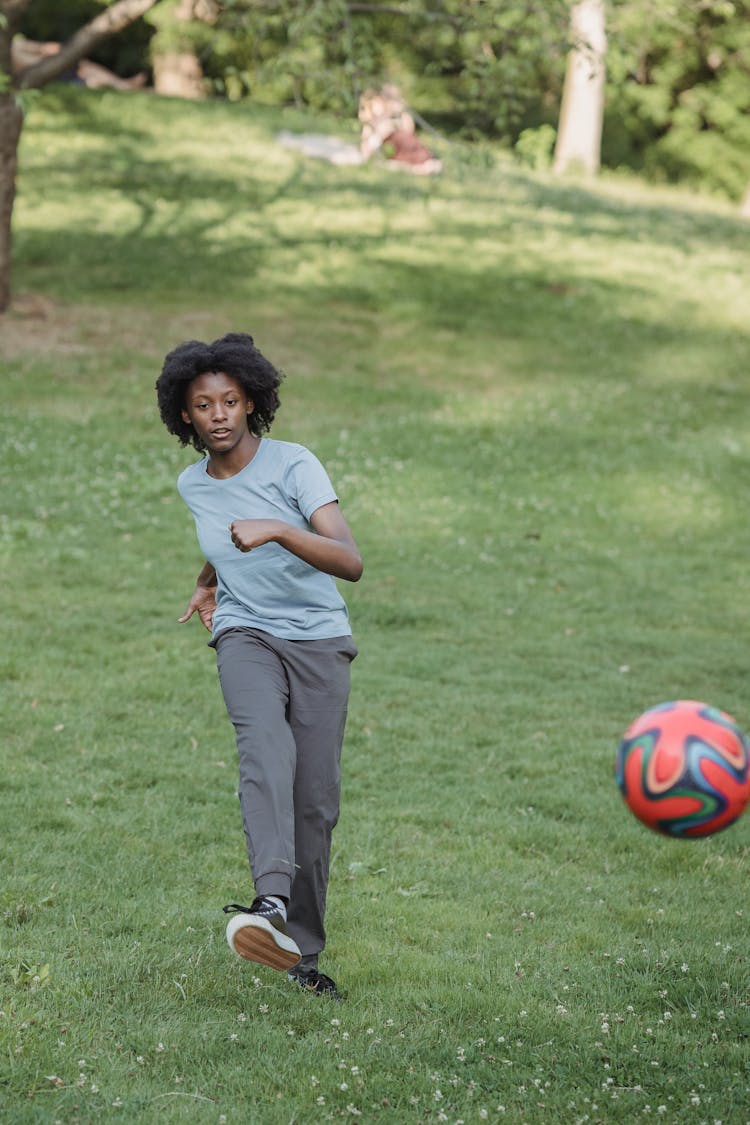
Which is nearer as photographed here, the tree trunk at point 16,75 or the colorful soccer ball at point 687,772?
the colorful soccer ball at point 687,772

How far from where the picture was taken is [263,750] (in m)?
4.75

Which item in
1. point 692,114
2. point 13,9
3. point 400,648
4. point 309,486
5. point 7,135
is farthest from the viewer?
point 692,114

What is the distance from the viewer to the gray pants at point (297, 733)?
15.7 ft

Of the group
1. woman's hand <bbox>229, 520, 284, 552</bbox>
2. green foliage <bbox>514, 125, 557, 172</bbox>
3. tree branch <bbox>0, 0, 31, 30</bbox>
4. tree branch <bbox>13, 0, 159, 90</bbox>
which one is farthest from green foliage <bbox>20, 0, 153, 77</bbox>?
woman's hand <bbox>229, 520, 284, 552</bbox>

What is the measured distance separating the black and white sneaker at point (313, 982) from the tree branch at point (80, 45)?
592 inches

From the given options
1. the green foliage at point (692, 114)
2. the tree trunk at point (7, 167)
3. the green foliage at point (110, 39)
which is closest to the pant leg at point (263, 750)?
the tree trunk at point (7, 167)

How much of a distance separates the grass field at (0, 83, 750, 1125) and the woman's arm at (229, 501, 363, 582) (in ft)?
5.46

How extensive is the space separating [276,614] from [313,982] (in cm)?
144

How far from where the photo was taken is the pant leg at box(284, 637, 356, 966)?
497 centimetres

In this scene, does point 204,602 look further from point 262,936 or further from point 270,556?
point 262,936

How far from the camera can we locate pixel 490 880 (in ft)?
21.7

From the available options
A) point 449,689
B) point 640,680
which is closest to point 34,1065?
point 449,689

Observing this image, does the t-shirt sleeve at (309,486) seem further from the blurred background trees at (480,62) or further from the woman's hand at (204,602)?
the blurred background trees at (480,62)

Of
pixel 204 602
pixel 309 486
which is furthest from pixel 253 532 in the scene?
pixel 204 602
